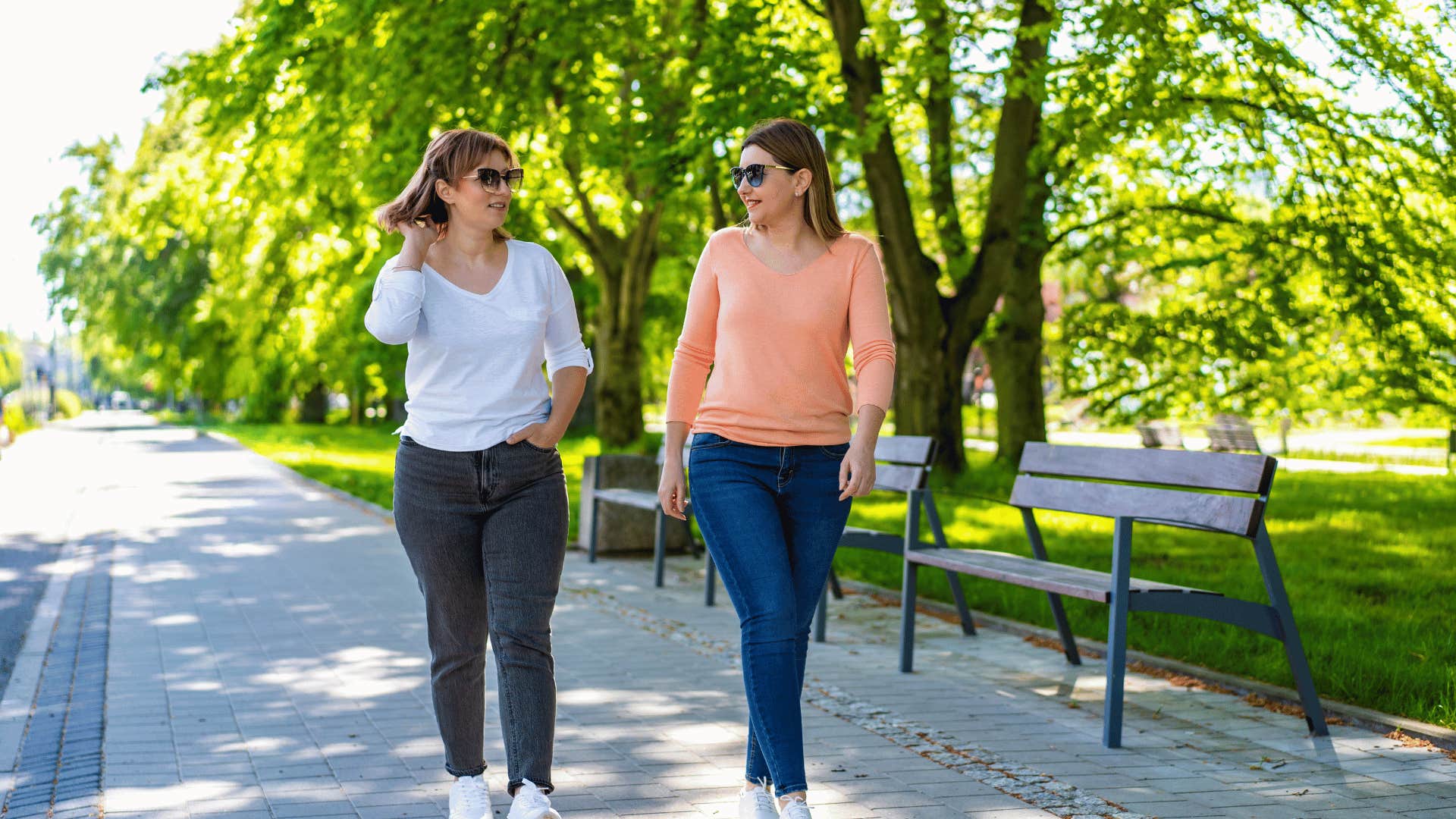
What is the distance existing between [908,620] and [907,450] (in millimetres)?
1354

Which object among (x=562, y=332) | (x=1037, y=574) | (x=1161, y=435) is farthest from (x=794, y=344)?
(x=1161, y=435)

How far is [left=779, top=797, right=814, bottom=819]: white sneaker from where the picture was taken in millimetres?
3789

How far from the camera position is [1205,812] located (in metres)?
4.60

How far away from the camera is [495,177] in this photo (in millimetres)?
3969

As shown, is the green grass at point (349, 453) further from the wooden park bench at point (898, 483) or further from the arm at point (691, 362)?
the arm at point (691, 362)

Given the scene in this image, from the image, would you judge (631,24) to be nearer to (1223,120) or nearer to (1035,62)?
(1035,62)

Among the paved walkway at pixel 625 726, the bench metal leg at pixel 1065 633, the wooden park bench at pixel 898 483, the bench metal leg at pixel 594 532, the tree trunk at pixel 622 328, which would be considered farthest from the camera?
the tree trunk at pixel 622 328

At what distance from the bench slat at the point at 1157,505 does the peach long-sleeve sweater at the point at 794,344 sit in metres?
1.94

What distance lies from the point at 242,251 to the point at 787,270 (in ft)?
65.0

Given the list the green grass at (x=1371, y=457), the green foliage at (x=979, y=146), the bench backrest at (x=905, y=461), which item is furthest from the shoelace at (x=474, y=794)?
the green grass at (x=1371, y=457)

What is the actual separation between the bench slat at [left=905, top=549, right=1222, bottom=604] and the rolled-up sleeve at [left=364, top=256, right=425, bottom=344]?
121 inches

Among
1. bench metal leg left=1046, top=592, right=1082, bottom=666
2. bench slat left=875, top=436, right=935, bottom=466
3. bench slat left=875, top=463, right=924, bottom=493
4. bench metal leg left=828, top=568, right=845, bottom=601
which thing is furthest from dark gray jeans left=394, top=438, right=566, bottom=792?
bench metal leg left=828, top=568, right=845, bottom=601

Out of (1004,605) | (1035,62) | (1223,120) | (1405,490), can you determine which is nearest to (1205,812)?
(1004,605)

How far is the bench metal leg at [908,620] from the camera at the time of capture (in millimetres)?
7051
